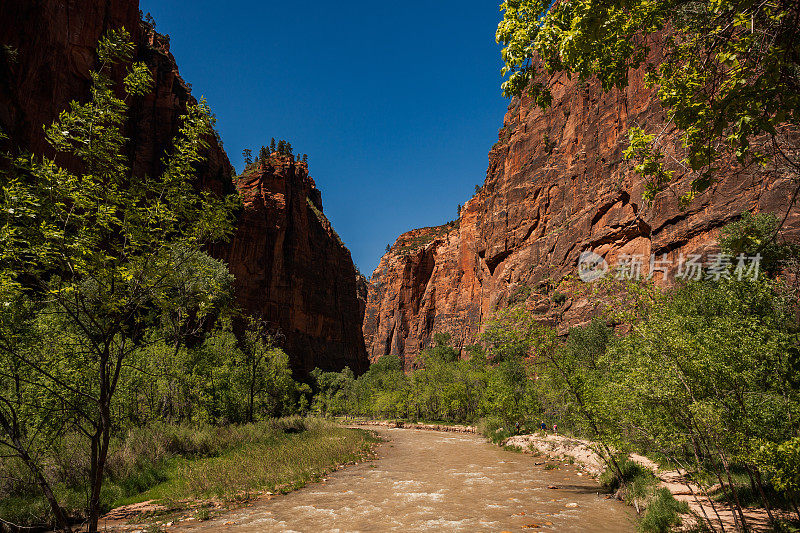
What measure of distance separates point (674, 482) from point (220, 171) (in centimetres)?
7427

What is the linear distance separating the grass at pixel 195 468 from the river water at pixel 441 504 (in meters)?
1.42

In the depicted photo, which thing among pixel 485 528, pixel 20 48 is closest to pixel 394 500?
pixel 485 528

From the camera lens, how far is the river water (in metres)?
10.6

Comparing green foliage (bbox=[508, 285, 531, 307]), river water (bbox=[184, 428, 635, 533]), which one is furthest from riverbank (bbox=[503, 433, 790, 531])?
green foliage (bbox=[508, 285, 531, 307])

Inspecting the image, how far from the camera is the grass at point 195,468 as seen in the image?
37.7ft

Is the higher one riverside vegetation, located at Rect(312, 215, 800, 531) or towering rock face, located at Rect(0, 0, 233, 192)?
towering rock face, located at Rect(0, 0, 233, 192)

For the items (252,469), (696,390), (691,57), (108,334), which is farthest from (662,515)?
(252,469)

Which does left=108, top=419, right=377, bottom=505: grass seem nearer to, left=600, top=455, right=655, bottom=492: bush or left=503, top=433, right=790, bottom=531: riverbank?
left=503, top=433, right=790, bottom=531: riverbank

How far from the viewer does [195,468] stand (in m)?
16.1

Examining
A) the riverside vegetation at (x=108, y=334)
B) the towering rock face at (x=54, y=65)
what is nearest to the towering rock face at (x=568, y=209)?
the riverside vegetation at (x=108, y=334)

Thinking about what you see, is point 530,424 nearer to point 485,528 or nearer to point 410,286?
point 485,528

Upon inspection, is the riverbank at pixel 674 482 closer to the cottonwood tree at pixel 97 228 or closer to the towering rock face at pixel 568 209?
the towering rock face at pixel 568 209

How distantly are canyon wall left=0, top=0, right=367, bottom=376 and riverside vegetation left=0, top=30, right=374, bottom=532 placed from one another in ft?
8.65

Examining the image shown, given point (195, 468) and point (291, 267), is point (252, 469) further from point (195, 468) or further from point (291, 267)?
point (291, 267)
